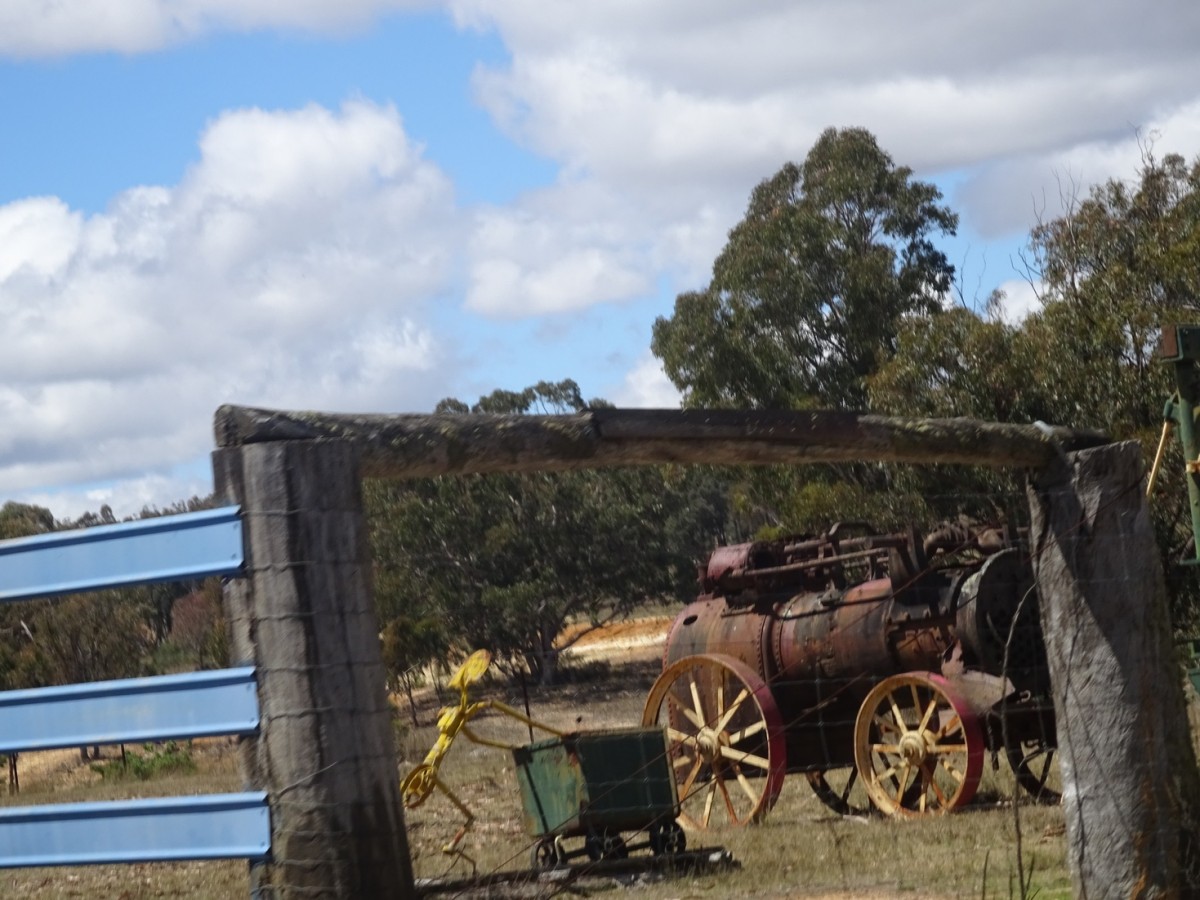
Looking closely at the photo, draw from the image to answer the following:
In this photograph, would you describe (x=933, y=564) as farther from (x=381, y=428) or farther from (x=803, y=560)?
(x=381, y=428)

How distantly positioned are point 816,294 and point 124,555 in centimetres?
2746

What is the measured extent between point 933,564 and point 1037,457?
5.90m

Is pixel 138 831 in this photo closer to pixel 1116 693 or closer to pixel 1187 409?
pixel 1116 693

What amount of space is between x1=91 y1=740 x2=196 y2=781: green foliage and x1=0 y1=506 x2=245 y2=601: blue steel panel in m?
15.8

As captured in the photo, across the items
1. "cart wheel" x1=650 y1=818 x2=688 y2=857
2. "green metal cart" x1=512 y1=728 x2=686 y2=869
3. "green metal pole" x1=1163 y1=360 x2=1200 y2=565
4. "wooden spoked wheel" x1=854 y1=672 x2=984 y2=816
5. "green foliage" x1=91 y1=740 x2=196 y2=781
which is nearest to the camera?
"green metal pole" x1=1163 y1=360 x2=1200 y2=565

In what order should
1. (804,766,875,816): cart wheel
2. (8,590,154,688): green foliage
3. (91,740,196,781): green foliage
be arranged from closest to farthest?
(804,766,875,816): cart wheel
(91,740,196,781): green foliage
(8,590,154,688): green foliage

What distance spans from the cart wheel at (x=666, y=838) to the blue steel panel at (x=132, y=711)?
507cm

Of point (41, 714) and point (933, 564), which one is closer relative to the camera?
point (41, 714)

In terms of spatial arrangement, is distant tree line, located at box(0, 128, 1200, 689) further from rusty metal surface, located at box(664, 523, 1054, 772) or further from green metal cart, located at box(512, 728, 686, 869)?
green metal cart, located at box(512, 728, 686, 869)

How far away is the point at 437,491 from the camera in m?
31.2

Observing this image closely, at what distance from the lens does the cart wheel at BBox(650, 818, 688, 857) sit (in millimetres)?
9078

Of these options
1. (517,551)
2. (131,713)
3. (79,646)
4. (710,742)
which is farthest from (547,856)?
(517,551)

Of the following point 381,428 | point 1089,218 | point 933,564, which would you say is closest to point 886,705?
point 933,564

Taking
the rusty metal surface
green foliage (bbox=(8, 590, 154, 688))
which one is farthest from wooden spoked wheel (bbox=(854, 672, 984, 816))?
green foliage (bbox=(8, 590, 154, 688))
